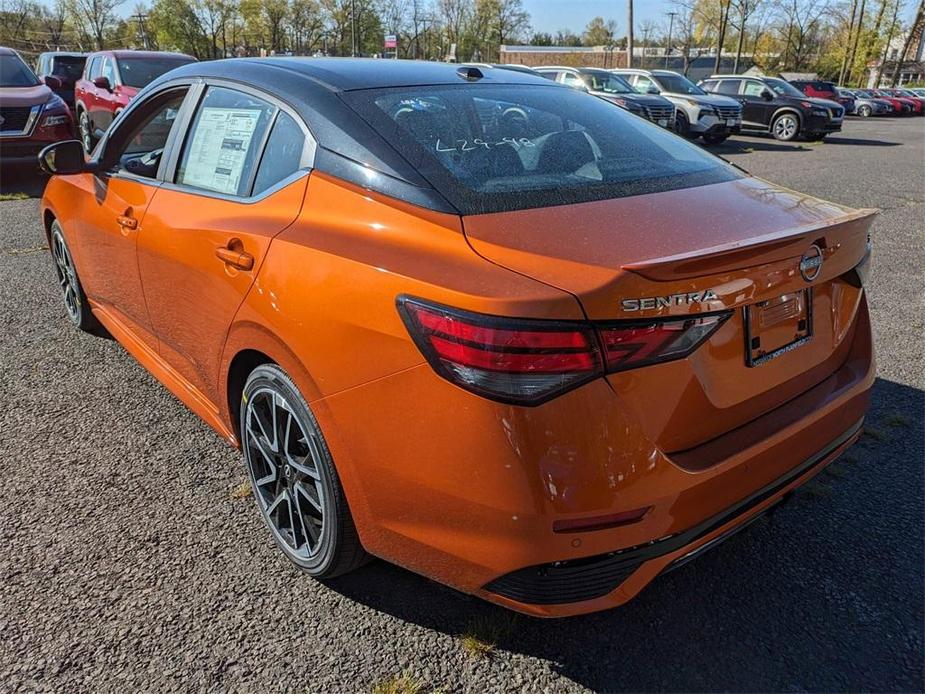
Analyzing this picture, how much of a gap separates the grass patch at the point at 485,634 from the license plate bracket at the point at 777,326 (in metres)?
1.05

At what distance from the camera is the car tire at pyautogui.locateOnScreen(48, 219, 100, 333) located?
4.23 metres

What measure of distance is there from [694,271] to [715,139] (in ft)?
59.2

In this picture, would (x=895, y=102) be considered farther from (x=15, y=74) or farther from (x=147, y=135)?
(x=147, y=135)

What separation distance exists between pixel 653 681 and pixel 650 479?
2.23 ft

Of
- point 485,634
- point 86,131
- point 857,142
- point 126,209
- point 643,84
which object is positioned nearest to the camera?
point 485,634

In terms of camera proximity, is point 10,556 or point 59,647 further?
point 10,556

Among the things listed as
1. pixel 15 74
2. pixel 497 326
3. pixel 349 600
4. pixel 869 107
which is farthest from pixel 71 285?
pixel 869 107

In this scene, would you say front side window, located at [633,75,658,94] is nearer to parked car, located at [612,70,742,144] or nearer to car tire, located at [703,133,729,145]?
parked car, located at [612,70,742,144]

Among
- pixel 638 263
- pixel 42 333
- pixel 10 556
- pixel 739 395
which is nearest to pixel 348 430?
pixel 638 263

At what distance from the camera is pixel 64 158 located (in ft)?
11.0

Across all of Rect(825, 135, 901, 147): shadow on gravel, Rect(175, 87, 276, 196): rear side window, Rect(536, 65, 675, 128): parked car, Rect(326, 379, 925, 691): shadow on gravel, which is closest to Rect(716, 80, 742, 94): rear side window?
Rect(825, 135, 901, 147): shadow on gravel

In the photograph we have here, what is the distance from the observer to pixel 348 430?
191cm

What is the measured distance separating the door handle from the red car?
10.2m

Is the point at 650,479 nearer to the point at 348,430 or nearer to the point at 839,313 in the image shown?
the point at 348,430
